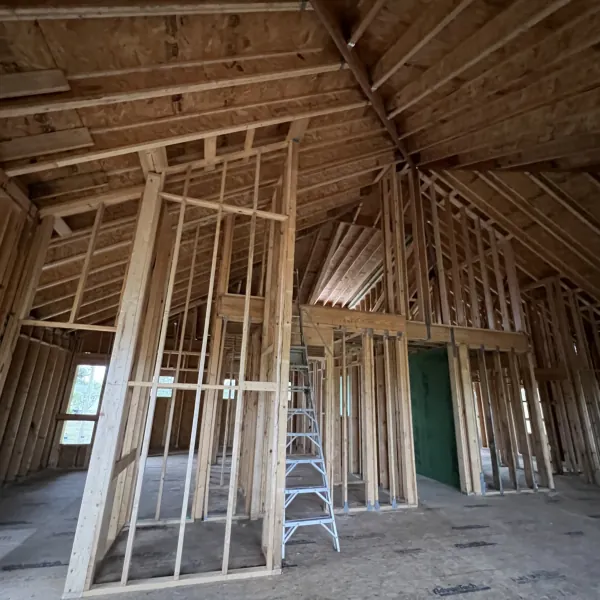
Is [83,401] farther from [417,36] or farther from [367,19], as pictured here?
[417,36]

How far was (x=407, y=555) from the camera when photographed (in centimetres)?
371

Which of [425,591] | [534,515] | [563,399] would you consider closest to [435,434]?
[534,515]

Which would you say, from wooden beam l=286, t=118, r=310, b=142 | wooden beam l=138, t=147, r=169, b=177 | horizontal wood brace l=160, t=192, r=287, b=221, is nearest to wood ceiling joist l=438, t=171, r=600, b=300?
wooden beam l=286, t=118, r=310, b=142

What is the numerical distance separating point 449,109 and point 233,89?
11.6 feet

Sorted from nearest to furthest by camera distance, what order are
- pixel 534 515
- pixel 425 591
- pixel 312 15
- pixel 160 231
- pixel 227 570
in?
pixel 425 591 → pixel 227 570 → pixel 312 15 → pixel 160 231 → pixel 534 515

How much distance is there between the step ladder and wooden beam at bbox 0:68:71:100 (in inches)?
160

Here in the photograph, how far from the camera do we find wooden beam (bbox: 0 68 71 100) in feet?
9.16

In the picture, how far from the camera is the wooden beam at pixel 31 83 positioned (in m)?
2.79

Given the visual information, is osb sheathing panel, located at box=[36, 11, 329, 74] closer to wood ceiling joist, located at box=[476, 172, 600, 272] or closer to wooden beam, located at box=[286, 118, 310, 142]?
wooden beam, located at box=[286, 118, 310, 142]

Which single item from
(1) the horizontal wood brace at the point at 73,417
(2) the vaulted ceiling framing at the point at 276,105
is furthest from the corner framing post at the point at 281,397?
(1) the horizontal wood brace at the point at 73,417

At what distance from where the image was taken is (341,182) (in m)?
7.57

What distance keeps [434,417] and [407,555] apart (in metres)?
4.50

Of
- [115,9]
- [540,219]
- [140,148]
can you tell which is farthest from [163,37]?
[540,219]

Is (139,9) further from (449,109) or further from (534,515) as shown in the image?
(534,515)
